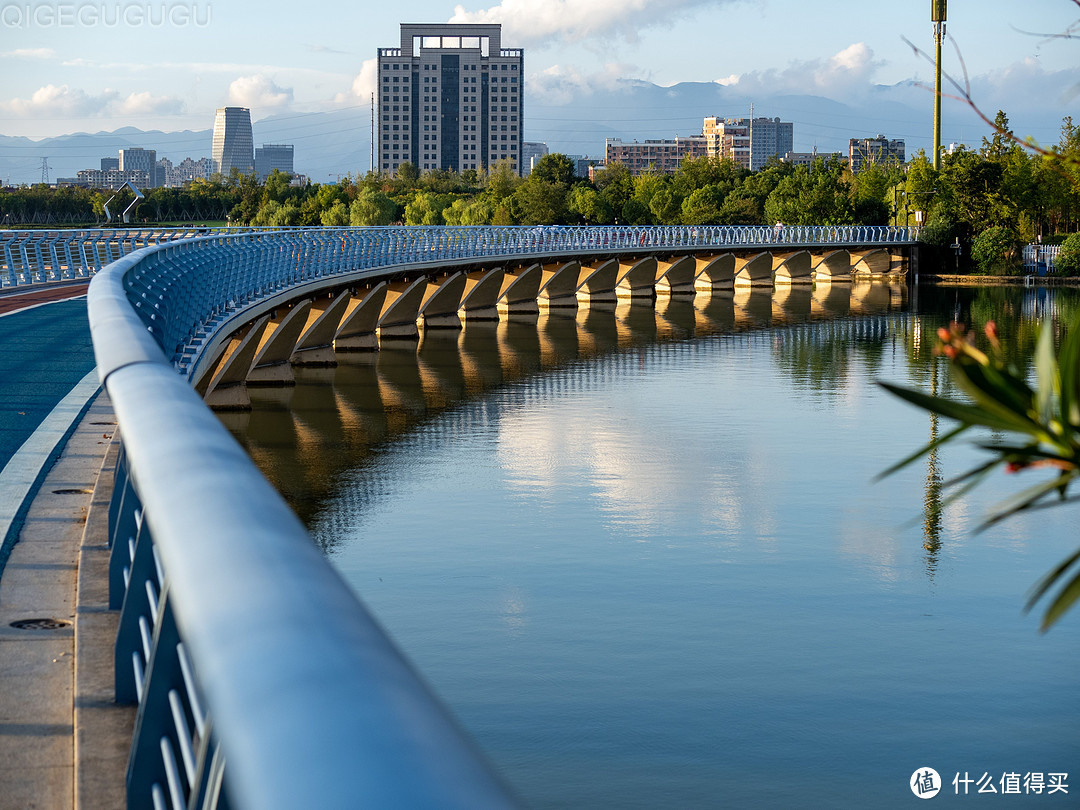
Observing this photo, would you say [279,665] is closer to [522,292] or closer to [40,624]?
[40,624]

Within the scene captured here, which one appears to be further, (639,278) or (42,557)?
(639,278)

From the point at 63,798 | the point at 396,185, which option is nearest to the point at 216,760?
the point at 63,798

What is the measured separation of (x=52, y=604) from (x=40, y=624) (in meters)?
0.23

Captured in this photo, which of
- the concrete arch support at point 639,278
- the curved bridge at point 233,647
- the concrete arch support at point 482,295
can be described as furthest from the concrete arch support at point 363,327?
the curved bridge at point 233,647

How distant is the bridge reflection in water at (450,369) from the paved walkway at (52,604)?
24.6 ft

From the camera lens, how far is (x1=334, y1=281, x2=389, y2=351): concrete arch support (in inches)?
1400

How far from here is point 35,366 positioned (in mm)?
12461

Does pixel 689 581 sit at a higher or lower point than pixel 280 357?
lower

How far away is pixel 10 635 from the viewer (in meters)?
4.38

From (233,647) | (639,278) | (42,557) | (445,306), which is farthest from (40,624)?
(639,278)

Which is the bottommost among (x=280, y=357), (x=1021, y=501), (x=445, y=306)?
(x=280, y=357)

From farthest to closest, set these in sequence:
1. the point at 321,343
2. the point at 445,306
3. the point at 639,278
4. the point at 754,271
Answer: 1. the point at 754,271
2. the point at 639,278
3. the point at 445,306
4. the point at 321,343

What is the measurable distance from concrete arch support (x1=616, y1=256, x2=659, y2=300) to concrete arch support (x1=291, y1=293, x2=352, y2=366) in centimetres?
2465

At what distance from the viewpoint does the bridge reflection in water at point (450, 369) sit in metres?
21.3
